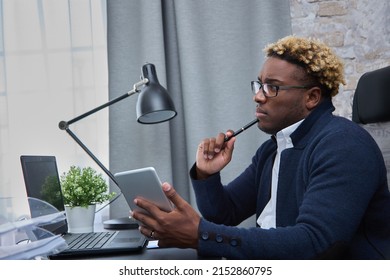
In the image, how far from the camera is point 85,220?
1.06 metres

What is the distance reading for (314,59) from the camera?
3.02 feet

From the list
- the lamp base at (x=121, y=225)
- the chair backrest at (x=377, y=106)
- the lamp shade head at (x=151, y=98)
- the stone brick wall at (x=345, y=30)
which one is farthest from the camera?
the stone brick wall at (x=345, y=30)

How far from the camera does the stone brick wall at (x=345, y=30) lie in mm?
1479

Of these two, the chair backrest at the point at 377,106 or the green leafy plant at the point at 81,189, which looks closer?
the chair backrest at the point at 377,106

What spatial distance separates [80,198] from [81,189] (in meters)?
0.02

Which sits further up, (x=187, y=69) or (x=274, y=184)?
(x=187, y=69)

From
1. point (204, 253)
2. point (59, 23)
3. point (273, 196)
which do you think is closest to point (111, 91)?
point (59, 23)

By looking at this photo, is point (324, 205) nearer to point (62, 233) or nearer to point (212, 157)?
point (212, 157)

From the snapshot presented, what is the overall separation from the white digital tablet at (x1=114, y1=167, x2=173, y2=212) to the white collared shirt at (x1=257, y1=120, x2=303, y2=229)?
0.90 feet

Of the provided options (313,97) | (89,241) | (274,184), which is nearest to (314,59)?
(313,97)

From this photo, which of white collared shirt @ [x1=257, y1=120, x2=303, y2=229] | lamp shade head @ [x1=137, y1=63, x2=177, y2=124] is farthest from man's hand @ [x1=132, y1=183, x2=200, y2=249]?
lamp shade head @ [x1=137, y1=63, x2=177, y2=124]

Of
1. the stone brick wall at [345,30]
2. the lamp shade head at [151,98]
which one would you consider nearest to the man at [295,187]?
the lamp shade head at [151,98]

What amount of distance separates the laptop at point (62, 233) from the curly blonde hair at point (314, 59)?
1.47ft

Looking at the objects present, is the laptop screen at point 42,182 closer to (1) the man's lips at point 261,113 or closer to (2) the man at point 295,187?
(2) the man at point 295,187
